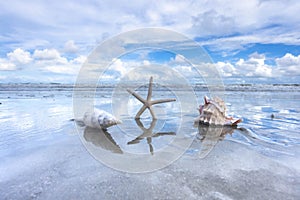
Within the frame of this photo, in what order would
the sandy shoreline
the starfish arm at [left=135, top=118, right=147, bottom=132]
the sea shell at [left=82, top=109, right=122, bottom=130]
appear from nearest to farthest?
the sandy shoreline → the sea shell at [left=82, top=109, right=122, bottom=130] → the starfish arm at [left=135, top=118, right=147, bottom=132]

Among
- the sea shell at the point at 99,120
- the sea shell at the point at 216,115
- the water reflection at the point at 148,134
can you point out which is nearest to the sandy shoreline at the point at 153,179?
the water reflection at the point at 148,134

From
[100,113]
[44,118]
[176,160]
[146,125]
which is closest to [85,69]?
[100,113]

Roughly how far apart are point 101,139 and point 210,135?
2573mm

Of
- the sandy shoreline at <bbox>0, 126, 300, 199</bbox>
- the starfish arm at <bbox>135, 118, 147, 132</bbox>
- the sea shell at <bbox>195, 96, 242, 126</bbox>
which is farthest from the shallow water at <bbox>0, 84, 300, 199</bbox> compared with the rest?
the sea shell at <bbox>195, 96, 242, 126</bbox>

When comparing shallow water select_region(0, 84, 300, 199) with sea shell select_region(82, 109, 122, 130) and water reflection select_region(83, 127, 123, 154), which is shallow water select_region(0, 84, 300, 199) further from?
sea shell select_region(82, 109, 122, 130)

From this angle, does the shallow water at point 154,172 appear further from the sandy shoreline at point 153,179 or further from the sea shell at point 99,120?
the sea shell at point 99,120

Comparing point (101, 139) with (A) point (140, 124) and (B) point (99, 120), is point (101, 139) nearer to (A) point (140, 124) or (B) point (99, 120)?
(B) point (99, 120)

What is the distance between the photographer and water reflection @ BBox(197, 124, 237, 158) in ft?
13.4

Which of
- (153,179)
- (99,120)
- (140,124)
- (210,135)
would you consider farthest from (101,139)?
(210,135)

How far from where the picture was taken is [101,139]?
4742 millimetres

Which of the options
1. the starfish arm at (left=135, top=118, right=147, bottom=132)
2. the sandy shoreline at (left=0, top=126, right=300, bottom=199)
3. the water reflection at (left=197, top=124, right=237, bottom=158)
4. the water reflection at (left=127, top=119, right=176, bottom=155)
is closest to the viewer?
the sandy shoreline at (left=0, top=126, right=300, bottom=199)

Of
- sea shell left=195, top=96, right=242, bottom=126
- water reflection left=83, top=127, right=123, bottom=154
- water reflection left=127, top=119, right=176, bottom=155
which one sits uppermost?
sea shell left=195, top=96, right=242, bottom=126

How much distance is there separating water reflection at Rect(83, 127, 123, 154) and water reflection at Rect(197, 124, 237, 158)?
5.29ft

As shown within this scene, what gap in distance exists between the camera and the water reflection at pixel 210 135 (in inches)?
161
